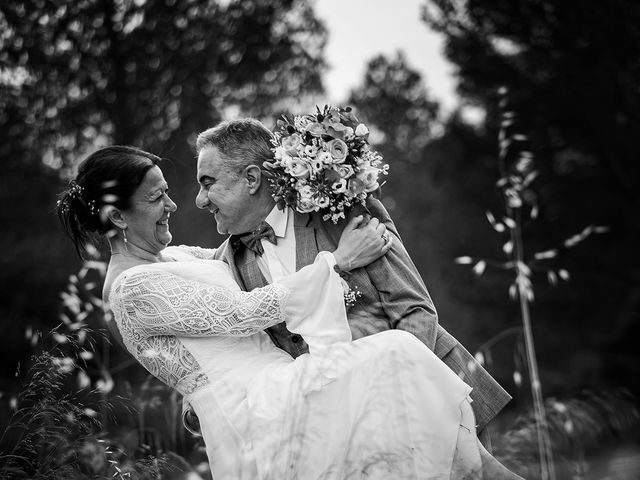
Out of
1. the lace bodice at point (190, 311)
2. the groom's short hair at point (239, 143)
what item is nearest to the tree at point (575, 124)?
the groom's short hair at point (239, 143)

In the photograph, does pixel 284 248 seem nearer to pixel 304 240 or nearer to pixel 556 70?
pixel 304 240

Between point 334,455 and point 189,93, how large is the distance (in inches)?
376

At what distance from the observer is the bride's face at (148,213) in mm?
4066

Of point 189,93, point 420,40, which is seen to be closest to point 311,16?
point 189,93

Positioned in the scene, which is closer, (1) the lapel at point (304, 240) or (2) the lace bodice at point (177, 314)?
(2) the lace bodice at point (177, 314)

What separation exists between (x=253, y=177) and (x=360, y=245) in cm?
71

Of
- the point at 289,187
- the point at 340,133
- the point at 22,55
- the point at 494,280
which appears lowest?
the point at 494,280

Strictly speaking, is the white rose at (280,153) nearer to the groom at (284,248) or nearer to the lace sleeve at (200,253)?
the groom at (284,248)

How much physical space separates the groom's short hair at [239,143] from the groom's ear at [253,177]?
0.11 feet

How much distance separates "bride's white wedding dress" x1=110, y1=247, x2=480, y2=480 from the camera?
3197 millimetres

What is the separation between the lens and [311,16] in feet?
43.9

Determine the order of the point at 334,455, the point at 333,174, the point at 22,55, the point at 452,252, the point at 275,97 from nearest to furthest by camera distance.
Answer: the point at 334,455 < the point at 333,174 < the point at 22,55 < the point at 275,97 < the point at 452,252

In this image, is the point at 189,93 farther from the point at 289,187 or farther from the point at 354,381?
the point at 354,381

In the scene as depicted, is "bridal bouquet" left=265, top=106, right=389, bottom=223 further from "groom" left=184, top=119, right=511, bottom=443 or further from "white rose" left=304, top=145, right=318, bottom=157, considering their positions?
"groom" left=184, top=119, right=511, bottom=443
